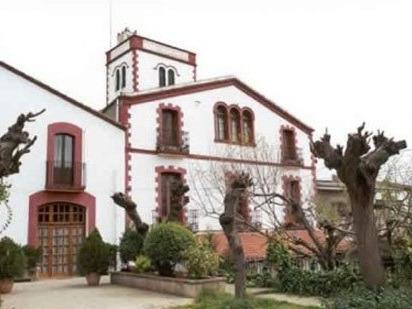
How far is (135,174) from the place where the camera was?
22.1m

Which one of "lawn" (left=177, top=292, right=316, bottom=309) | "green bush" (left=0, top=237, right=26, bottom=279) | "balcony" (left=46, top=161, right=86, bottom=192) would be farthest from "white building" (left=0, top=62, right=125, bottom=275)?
"lawn" (left=177, top=292, right=316, bottom=309)

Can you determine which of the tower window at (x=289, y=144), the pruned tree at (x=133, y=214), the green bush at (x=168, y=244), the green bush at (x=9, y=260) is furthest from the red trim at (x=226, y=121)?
the green bush at (x=9, y=260)

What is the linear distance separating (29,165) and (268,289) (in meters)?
10.7

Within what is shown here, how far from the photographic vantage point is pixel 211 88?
25.7m

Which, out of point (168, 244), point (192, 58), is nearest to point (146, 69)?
point (192, 58)

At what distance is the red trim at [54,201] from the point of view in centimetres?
1942

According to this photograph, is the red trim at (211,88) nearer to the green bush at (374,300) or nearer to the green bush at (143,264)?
the green bush at (143,264)

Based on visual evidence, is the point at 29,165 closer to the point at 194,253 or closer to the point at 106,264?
the point at 106,264

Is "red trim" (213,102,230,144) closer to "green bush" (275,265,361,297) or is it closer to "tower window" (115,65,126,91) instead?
"tower window" (115,65,126,91)

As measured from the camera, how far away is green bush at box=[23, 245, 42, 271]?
59.3 ft

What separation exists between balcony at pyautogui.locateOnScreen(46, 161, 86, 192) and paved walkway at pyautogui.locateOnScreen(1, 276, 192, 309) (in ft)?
14.4

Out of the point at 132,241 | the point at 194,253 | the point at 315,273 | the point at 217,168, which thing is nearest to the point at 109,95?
the point at 217,168

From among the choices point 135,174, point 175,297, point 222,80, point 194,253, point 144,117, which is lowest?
point 175,297

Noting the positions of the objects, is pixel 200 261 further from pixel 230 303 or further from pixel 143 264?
pixel 230 303
